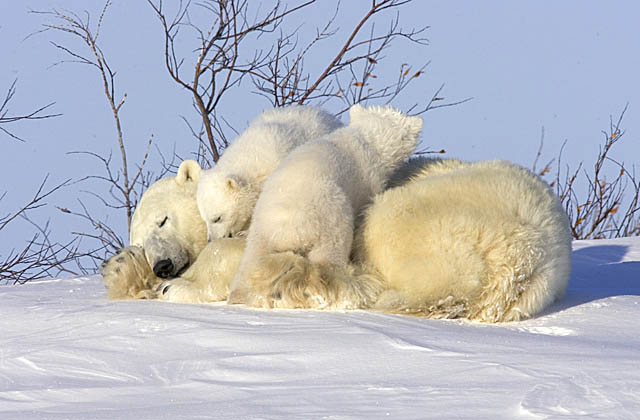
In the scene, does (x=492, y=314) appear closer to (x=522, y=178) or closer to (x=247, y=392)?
(x=522, y=178)

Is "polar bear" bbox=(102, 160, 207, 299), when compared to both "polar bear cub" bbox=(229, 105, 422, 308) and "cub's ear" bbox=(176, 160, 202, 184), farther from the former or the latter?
"polar bear cub" bbox=(229, 105, 422, 308)

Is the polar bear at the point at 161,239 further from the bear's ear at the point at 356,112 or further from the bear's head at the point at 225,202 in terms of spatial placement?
the bear's ear at the point at 356,112

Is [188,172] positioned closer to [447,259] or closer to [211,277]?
[211,277]

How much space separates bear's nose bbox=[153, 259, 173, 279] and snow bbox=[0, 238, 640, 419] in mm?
570

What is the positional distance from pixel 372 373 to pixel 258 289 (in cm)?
125

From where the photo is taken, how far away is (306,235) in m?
3.88

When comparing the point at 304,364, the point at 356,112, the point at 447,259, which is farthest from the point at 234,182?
the point at 304,364

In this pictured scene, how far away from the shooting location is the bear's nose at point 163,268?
459 cm

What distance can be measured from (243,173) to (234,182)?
0.15 m

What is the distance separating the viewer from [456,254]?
3.81 m

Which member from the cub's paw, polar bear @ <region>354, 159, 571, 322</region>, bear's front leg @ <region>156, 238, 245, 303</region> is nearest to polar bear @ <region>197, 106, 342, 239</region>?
bear's front leg @ <region>156, 238, 245, 303</region>

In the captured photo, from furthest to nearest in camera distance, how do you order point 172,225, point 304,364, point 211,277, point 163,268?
1. point 172,225
2. point 163,268
3. point 211,277
4. point 304,364

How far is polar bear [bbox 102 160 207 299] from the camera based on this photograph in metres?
4.50

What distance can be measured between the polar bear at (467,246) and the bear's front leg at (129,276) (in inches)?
47.9
